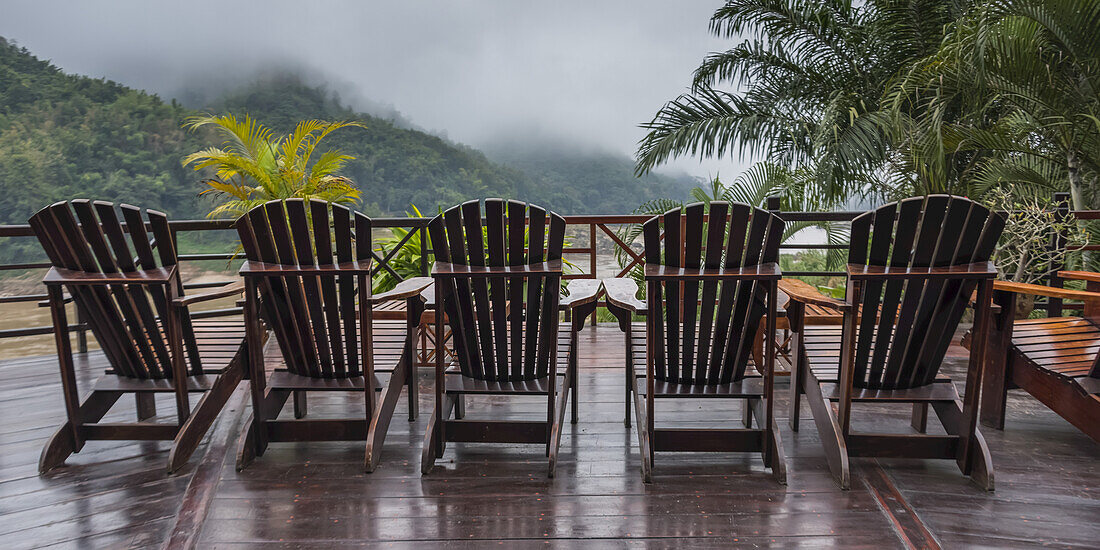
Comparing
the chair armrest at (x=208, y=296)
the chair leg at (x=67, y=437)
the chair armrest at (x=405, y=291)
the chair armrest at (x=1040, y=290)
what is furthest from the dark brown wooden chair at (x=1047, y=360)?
the chair leg at (x=67, y=437)

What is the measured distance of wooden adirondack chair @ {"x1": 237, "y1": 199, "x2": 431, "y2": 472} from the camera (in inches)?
98.0

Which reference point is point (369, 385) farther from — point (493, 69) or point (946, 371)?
point (493, 69)

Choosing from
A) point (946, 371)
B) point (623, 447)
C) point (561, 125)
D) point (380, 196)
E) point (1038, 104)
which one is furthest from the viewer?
point (561, 125)

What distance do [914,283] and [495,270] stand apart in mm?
1622

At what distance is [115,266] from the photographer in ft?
8.47

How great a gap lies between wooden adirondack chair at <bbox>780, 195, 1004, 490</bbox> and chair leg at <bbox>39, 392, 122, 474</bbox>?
311 cm

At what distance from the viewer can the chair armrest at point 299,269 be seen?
2471 mm

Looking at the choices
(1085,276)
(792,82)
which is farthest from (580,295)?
(792,82)

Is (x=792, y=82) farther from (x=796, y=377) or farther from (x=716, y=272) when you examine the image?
(x=716, y=272)

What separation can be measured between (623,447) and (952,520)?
1243 mm

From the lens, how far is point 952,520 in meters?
2.17

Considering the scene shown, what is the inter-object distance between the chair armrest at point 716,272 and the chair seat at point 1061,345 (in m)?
1.40

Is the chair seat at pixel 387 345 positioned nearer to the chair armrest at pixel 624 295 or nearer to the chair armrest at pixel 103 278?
the chair armrest at pixel 103 278

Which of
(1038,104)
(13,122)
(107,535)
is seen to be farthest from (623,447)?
(13,122)
